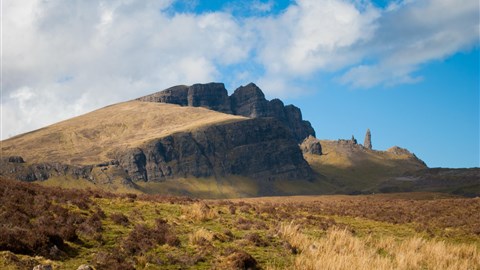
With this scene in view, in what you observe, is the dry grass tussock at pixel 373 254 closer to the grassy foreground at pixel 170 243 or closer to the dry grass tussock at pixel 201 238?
the grassy foreground at pixel 170 243

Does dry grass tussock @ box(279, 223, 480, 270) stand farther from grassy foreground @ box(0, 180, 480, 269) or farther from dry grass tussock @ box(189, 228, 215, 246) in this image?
dry grass tussock @ box(189, 228, 215, 246)

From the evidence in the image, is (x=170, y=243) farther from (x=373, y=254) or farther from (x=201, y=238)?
(x=373, y=254)

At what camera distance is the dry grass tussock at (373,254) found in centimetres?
1562

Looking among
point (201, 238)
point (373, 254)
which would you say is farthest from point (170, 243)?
point (373, 254)

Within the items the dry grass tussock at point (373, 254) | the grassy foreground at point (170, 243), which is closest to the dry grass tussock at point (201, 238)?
the grassy foreground at point (170, 243)

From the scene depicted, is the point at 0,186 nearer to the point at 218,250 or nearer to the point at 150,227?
the point at 150,227

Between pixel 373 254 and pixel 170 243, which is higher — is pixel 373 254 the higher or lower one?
the lower one

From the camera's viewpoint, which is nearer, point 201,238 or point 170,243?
point 170,243

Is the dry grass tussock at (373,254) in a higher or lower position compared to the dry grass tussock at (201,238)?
lower

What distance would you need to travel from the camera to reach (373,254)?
18344mm

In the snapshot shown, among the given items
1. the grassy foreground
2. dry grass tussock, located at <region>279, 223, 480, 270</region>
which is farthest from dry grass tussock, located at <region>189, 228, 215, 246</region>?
dry grass tussock, located at <region>279, 223, 480, 270</region>

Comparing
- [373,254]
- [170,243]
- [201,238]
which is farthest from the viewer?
[201,238]

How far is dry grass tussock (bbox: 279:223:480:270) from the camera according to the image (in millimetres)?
15625

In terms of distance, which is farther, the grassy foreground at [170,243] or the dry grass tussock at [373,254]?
the dry grass tussock at [373,254]
